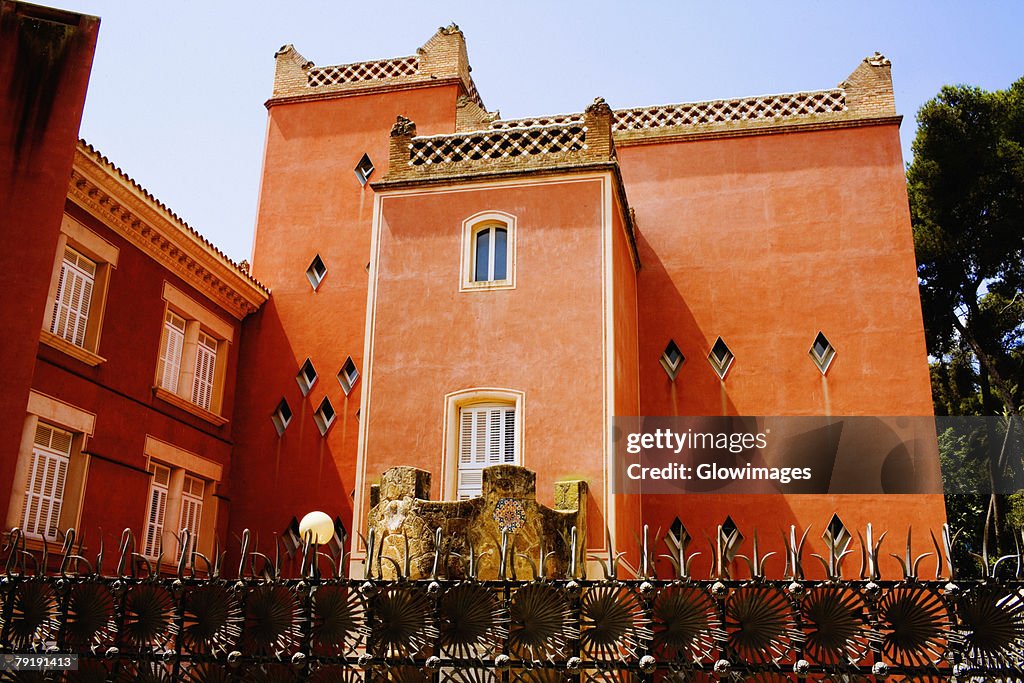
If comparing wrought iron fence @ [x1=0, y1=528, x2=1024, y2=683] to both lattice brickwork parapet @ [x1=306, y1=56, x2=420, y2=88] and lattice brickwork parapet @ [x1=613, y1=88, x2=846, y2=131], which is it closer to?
lattice brickwork parapet @ [x1=613, y1=88, x2=846, y2=131]

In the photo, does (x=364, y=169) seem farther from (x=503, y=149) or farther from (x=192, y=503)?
(x=192, y=503)

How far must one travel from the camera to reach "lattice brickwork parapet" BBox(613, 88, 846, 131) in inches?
642

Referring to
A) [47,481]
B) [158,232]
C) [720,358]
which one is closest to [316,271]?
[158,232]

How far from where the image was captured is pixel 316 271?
665 inches

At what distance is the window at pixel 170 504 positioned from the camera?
13977 mm

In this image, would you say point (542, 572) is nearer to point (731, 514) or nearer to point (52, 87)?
point (52, 87)

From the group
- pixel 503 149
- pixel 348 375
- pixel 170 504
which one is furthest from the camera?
pixel 348 375

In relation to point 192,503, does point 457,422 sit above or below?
above

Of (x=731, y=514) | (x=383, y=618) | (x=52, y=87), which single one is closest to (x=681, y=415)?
(x=731, y=514)

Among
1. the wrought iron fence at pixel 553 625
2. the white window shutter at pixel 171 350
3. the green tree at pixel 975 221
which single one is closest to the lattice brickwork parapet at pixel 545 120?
the white window shutter at pixel 171 350

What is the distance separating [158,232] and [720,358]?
9.22m

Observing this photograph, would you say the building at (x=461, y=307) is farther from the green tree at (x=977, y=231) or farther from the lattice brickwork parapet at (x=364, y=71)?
the green tree at (x=977, y=231)

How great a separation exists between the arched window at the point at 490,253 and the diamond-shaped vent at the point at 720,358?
409cm

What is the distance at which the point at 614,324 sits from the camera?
12.8m
